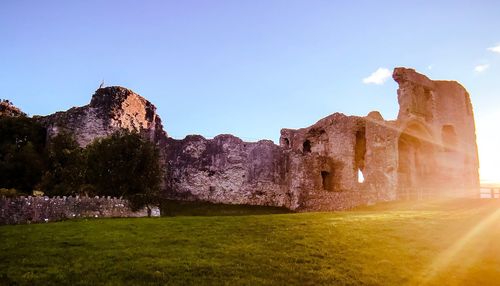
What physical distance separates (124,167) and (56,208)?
275 inches

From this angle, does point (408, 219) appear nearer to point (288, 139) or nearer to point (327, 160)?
point (327, 160)

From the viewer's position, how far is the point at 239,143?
37.3 m

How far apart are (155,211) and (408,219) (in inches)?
548

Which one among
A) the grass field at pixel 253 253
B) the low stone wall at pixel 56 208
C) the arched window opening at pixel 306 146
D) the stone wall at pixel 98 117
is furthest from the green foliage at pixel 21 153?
the arched window opening at pixel 306 146

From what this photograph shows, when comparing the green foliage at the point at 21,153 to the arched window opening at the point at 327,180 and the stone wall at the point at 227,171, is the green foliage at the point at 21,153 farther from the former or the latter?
the arched window opening at the point at 327,180

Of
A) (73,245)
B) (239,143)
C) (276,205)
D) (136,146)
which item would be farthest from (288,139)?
(73,245)

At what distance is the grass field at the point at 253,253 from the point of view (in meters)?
9.45

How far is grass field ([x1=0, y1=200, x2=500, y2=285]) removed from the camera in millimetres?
9445

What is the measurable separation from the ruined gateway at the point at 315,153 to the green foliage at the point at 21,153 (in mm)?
1603

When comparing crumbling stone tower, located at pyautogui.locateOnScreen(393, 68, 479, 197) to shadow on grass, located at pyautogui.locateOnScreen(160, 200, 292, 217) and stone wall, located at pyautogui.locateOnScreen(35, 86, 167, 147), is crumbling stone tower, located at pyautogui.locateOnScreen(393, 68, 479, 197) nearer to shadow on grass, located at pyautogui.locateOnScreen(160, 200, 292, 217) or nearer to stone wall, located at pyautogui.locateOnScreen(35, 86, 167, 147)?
shadow on grass, located at pyautogui.locateOnScreen(160, 200, 292, 217)

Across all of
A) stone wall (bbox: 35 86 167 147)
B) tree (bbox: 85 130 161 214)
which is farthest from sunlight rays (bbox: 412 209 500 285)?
stone wall (bbox: 35 86 167 147)

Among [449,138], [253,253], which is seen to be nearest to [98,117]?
[253,253]

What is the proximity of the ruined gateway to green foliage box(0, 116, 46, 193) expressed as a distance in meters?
1.60

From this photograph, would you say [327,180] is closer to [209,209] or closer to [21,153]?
[209,209]
